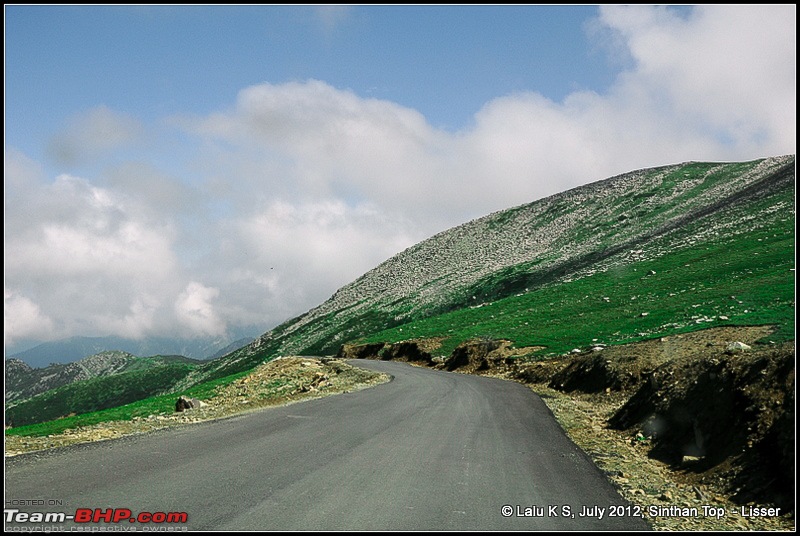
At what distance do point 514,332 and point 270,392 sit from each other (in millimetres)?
36398

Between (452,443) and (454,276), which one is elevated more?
(454,276)

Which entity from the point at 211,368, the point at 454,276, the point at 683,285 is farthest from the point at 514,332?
the point at 211,368

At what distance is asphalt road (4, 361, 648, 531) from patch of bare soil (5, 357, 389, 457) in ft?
7.10

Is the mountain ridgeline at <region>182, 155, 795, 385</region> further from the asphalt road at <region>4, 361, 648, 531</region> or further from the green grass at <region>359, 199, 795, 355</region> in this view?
the asphalt road at <region>4, 361, 648, 531</region>

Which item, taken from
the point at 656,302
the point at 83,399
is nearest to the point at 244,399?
the point at 656,302

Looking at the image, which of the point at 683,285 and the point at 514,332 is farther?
the point at 514,332

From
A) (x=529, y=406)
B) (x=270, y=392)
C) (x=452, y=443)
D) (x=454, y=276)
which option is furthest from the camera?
(x=454, y=276)

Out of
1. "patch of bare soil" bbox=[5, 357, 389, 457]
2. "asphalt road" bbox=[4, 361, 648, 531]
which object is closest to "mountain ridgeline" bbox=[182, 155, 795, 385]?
"asphalt road" bbox=[4, 361, 648, 531]

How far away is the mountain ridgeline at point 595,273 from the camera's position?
154ft

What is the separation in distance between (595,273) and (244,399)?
67.4 metres

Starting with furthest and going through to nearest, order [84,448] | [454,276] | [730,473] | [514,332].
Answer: [454,276], [514,332], [84,448], [730,473]

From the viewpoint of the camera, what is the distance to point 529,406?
2383 cm

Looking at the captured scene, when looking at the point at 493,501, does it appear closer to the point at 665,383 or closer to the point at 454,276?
the point at 665,383

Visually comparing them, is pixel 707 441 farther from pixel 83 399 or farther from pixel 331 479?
pixel 83 399
